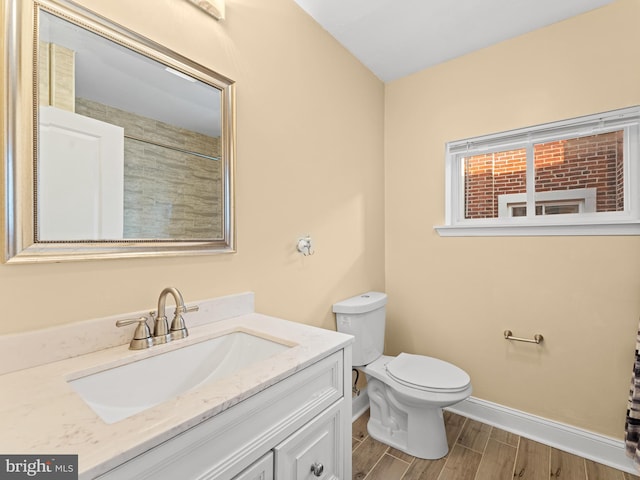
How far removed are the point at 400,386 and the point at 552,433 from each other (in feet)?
3.16

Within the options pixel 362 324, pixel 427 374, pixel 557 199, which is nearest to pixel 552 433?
pixel 427 374

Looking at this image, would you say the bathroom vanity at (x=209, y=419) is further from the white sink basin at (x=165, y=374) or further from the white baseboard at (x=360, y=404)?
the white baseboard at (x=360, y=404)

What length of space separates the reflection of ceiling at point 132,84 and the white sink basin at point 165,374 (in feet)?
2.69

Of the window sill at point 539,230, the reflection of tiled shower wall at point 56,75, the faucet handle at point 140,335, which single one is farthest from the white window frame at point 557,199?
the reflection of tiled shower wall at point 56,75

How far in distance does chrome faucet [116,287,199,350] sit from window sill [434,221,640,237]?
1.75 m

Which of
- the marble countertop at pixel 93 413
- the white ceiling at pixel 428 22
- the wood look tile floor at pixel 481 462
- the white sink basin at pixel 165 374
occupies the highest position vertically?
the white ceiling at pixel 428 22

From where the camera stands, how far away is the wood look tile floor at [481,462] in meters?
1.54

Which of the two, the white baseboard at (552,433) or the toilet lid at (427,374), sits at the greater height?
the toilet lid at (427,374)

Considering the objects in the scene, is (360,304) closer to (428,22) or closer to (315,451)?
(315,451)

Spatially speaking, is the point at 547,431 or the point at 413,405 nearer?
the point at 413,405

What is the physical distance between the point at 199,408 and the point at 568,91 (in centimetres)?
233

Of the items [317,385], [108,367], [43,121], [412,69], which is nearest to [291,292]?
[317,385]

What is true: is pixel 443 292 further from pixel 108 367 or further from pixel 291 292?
pixel 108 367

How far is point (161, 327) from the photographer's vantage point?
100cm
